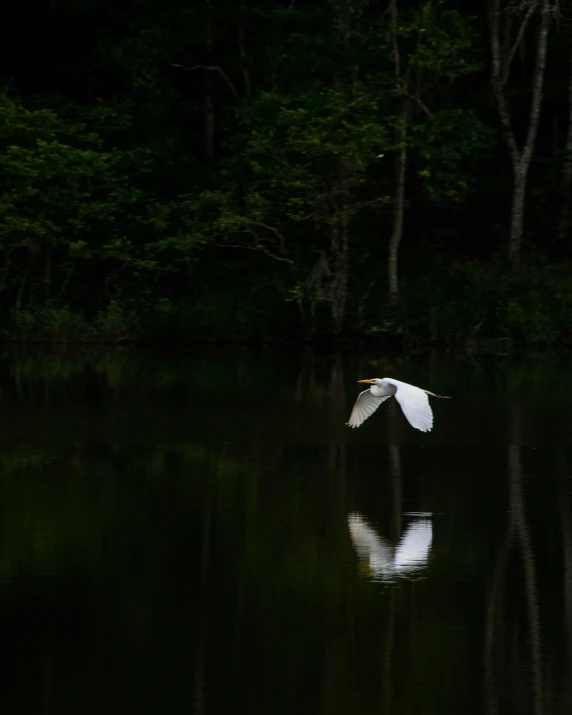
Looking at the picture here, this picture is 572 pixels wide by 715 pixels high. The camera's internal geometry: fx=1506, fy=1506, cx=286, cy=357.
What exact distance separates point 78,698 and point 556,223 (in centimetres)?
2718

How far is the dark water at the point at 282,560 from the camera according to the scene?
6.22 m

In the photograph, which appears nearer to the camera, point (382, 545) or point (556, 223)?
point (382, 545)

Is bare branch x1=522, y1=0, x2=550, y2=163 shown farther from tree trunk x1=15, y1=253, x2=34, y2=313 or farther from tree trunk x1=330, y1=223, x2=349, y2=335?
tree trunk x1=15, y1=253, x2=34, y2=313

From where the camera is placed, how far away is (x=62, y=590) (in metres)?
7.79

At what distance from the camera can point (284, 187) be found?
2814cm

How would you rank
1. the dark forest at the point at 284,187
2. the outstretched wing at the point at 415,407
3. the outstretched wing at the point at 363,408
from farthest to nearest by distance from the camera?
the dark forest at the point at 284,187, the outstretched wing at the point at 363,408, the outstretched wing at the point at 415,407

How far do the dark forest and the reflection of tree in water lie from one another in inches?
689

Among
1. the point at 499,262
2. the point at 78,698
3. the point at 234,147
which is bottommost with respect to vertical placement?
the point at 78,698

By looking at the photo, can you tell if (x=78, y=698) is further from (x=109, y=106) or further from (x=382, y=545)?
(x=109, y=106)

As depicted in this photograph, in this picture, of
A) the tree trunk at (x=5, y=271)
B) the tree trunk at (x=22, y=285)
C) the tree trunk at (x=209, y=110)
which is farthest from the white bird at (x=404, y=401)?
the tree trunk at (x=209, y=110)

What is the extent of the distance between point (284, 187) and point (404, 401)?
659 inches

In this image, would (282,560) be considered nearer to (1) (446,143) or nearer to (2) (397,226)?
(2) (397,226)

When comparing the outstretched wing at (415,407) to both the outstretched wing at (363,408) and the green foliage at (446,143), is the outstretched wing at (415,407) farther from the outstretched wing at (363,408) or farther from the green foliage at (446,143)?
the green foliage at (446,143)

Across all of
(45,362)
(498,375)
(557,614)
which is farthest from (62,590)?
(45,362)
